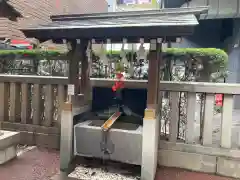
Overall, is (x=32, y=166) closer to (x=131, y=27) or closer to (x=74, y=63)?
(x=74, y=63)

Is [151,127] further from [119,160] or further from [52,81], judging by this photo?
[52,81]

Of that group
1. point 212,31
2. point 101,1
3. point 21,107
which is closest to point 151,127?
point 21,107

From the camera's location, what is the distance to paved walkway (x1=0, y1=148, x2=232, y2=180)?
4.00 m

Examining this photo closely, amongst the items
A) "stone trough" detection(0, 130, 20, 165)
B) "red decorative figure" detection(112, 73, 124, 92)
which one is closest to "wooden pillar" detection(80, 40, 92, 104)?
"red decorative figure" detection(112, 73, 124, 92)

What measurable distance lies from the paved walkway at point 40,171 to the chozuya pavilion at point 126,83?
0.46 m

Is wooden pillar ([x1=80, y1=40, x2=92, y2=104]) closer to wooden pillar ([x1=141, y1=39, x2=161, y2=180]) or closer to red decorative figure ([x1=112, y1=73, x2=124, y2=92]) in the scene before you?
red decorative figure ([x1=112, y1=73, x2=124, y2=92])

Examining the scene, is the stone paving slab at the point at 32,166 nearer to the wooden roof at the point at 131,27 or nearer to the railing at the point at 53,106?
the railing at the point at 53,106

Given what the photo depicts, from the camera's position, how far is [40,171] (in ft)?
13.7

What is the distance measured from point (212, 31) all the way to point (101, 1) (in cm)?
1977

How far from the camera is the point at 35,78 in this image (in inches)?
209

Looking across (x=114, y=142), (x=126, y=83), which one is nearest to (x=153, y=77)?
(x=126, y=83)

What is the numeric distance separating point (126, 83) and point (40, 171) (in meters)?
2.48

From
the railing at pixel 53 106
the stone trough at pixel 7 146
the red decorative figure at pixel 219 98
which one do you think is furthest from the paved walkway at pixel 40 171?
the red decorative figure at pixel 219 98

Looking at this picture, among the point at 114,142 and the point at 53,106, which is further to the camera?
the point at 53,106
